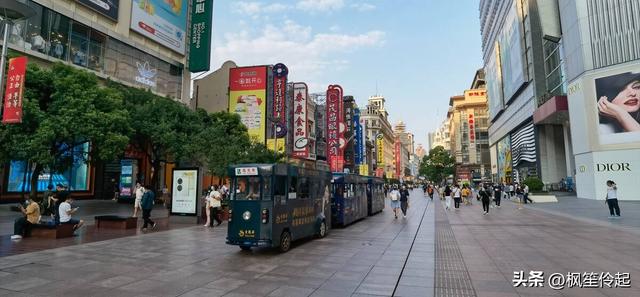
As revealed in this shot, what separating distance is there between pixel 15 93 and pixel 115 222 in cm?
597

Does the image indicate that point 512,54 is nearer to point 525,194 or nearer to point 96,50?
point 525,194

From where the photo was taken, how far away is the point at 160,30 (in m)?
34.3

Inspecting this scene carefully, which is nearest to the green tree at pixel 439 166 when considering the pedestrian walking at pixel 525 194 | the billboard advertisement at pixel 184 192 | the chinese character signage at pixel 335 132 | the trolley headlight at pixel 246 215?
the chinese character signage at pixel 335 132

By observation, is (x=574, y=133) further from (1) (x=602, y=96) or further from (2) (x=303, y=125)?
(2) (x=303, y=125)

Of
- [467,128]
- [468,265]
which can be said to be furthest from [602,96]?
[467,128]

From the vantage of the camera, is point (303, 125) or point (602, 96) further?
point (303, 125)

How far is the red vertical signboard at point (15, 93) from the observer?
12688 mm

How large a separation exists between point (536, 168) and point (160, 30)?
46.6 meters

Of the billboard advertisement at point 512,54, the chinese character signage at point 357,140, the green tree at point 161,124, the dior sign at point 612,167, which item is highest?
the billboard advertisement at point 512,54

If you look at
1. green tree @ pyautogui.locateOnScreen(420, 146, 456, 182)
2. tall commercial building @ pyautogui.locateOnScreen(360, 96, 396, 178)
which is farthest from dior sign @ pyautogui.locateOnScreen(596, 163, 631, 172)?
green tree @ pyautogui.locateOnScreen(420, 146, 456, 182)

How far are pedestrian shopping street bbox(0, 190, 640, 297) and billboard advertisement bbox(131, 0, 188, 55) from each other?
1000 inches

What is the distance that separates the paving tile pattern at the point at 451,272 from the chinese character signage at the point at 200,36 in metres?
32.5

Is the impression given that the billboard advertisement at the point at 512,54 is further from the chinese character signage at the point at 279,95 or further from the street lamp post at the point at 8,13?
the street lamp post at the point at 8,13

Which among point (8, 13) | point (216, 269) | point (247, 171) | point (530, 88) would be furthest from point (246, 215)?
point (530, 88)
